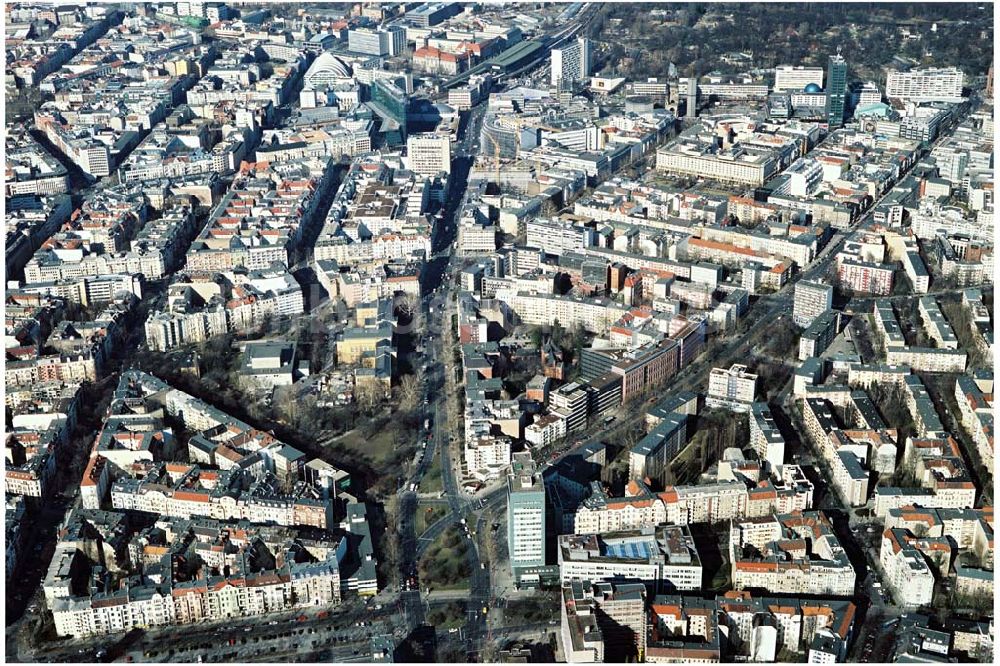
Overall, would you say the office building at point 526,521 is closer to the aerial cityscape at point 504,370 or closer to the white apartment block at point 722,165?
the aerial cityscape at point 504,370

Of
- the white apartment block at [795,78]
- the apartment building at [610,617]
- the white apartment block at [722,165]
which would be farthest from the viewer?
the white apartment block at [795,78]

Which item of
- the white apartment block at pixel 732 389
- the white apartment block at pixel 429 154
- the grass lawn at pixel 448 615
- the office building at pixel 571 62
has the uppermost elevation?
the office building at pixel 571 62

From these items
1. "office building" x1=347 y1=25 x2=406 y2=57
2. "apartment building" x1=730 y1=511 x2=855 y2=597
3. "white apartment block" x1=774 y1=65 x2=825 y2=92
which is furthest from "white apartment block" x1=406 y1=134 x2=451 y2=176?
"apartment building" x1=730 y1=511 x2=855 y2=597

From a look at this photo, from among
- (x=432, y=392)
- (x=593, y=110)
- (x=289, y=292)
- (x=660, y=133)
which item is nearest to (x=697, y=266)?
(x=432, y=392)

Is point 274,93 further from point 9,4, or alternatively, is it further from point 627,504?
point 627,504

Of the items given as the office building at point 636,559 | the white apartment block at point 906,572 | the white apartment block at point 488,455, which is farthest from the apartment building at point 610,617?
the white apartment block at point 488,455

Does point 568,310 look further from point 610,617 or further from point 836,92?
point 836,92

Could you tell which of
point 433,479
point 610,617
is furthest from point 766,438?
point 433,479
